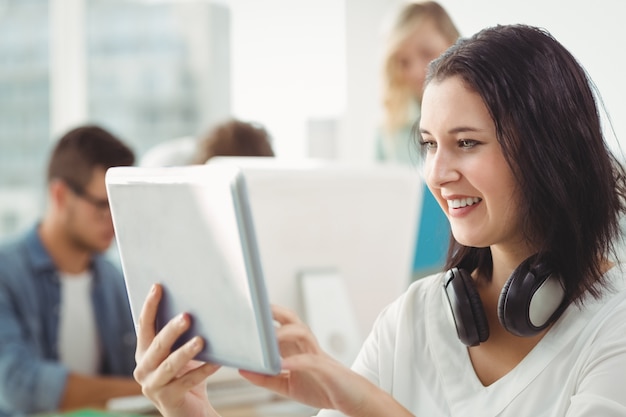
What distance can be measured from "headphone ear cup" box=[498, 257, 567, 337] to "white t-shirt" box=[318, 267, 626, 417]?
0.12 ft

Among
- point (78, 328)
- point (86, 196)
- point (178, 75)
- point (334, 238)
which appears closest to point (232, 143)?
point (86, 196)

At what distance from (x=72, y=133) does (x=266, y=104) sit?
194 centimetres

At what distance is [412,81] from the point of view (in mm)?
2455

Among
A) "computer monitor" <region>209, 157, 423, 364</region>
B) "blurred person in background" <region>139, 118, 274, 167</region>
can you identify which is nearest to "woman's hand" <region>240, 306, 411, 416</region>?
"computer monitor" <region>209, 157, 423, 364</region>

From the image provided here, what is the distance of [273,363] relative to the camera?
0.92 m

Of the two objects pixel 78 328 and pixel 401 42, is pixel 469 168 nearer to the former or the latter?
pixel 401 42

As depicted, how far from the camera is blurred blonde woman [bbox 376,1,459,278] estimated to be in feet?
7.08

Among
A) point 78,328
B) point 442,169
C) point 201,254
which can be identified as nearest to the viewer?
point 201,254

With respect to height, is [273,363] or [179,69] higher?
[179,69]

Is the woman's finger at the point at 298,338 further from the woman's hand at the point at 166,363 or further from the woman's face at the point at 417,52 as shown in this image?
the woman's face at the point at 417,52

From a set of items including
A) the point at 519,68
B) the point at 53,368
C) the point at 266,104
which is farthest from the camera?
the point at 266,104

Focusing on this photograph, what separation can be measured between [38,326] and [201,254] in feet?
5.57

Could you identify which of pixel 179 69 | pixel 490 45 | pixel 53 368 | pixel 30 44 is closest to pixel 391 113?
pixel 53 368

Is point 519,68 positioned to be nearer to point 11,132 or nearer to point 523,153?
point 523,153
